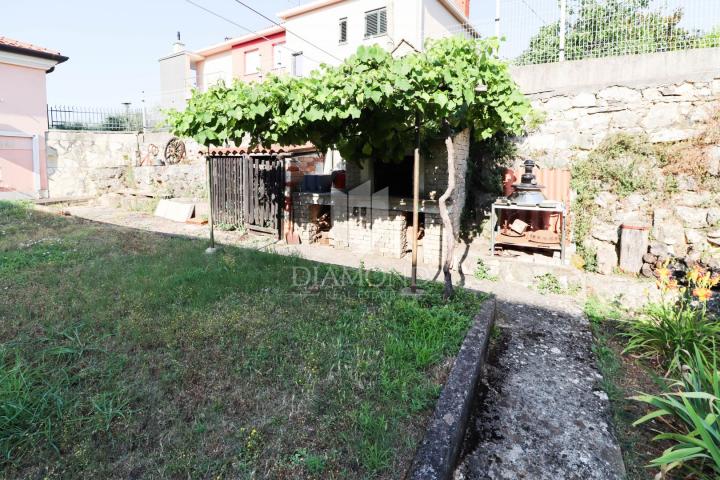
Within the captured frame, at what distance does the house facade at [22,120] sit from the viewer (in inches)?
500

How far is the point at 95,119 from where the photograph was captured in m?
15.0

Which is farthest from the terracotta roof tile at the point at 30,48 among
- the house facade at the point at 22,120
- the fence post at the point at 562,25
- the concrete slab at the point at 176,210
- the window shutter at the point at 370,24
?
the fence post at the point at 562,25

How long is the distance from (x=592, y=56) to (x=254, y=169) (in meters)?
7.02

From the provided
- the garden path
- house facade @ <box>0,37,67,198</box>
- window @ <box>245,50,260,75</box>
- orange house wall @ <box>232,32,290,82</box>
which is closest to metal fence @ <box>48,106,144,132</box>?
house facade @ <box>0,37,67,198</box>

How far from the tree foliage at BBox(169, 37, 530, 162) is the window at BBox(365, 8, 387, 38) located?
12227 mm

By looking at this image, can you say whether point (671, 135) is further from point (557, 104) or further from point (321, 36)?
point (321, 36)

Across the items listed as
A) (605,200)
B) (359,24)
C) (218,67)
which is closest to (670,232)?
(605,200)

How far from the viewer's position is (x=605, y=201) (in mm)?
6730

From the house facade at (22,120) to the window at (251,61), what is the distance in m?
10.3

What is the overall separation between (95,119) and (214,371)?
16.1m

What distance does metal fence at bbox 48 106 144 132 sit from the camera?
1418cm

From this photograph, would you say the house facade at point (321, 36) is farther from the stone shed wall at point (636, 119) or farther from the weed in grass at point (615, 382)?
the weed in grass at point (615, 382)

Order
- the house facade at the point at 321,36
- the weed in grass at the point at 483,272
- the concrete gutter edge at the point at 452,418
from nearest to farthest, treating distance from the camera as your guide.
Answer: the concrete gutter edge at the point at 452,418 → the weed in grass at the point at 483,272 → the house facade at the point at 321,36

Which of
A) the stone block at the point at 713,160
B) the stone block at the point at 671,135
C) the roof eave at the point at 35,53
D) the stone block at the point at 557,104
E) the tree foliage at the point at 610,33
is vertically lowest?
the stone block at the point at 713,160
